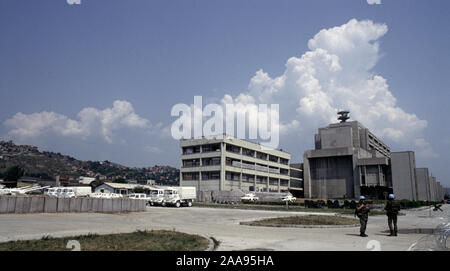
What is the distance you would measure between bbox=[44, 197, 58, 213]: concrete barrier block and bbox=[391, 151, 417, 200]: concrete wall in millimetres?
71493

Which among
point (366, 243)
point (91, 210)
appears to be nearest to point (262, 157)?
point (91, 210)

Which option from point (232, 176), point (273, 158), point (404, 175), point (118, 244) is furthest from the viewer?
point (273, 158)

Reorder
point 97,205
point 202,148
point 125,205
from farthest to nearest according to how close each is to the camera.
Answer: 1. point 202,148
2. point 125,205
3. point 97,205

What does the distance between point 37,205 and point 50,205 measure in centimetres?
94

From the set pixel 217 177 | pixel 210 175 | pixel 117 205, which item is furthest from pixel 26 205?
pixel 210 175

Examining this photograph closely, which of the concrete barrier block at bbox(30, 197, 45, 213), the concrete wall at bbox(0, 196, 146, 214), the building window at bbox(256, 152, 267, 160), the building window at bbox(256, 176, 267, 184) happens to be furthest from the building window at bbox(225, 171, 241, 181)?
the concrete barrier block at bbox(30, 197, 45, 213)

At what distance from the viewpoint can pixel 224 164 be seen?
254 ft

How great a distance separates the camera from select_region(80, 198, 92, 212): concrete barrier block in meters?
28.4

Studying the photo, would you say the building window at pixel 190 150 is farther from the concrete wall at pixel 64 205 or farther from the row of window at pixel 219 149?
the concrete wall at pixel 64 205

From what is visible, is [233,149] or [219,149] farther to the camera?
[233,149]

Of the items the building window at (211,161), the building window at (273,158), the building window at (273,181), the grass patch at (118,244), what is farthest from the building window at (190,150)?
the grass patch at (118,244)

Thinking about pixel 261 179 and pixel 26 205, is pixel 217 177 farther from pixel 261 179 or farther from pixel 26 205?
pixel 26 205
